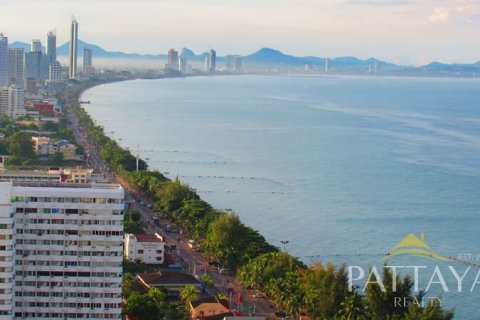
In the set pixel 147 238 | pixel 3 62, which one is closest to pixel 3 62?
pixel 3 62

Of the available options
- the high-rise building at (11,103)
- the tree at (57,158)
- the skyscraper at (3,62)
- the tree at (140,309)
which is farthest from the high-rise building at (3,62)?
the tree at (140,309)

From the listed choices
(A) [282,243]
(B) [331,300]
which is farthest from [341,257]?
(B) [331,300]

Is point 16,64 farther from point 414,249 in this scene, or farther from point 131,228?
point 414,249

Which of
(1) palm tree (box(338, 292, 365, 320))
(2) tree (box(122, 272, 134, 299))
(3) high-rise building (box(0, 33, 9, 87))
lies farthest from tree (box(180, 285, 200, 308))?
(3) high-rise building (box(0, 33, 9, 87))

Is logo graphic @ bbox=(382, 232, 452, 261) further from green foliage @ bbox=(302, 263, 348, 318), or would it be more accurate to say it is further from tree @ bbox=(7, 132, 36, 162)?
tree @ bbox=(7, 132, 36, 162)

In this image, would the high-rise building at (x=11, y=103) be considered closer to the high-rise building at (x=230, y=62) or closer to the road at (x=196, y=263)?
the road at (x=196, y=263)

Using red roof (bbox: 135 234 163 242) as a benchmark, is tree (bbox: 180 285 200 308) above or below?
below

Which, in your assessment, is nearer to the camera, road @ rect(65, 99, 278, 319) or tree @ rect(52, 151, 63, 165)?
road @ rect(65, 99, 278, 319)
